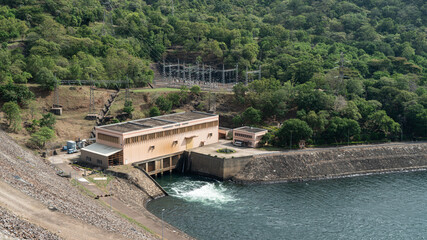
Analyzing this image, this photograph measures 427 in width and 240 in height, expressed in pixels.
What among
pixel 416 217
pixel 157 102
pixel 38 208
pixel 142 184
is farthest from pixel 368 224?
pixel 157 102

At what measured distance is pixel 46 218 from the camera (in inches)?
1711

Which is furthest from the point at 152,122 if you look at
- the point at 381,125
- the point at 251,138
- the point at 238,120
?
the point at 381,125

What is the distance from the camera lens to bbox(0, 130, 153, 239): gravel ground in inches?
1880

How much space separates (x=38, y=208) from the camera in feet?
148

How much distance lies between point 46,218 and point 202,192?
100 feet

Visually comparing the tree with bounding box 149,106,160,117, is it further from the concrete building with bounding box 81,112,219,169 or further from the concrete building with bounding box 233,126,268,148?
the concrete building with bounding box 233,126,268,148

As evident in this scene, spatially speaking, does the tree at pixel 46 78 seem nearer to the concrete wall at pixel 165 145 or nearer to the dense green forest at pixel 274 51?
the dense green forest at pixel 274 51

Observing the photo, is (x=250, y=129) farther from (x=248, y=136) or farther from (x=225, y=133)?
(x=225, y=133)

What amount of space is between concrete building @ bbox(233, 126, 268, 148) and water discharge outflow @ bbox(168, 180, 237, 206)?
514 inches

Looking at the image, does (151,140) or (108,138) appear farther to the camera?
(151,140)

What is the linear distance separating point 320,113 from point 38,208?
2389 inches

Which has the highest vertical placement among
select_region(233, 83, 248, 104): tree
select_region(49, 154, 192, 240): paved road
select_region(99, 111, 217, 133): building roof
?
select_region(233, 83, 248, 104): tree

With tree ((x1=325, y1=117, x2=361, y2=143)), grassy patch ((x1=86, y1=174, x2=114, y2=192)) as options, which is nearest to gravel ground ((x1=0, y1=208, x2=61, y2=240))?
grassy patch ((x1=86, y1=174, x2=114, y2=192))

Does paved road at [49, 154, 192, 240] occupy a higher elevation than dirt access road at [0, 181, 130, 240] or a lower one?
lower
